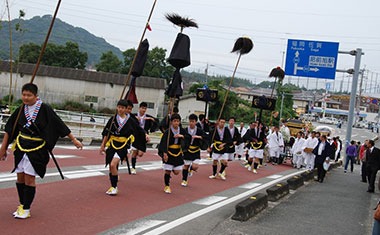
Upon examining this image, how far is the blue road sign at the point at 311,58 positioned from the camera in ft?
75.3

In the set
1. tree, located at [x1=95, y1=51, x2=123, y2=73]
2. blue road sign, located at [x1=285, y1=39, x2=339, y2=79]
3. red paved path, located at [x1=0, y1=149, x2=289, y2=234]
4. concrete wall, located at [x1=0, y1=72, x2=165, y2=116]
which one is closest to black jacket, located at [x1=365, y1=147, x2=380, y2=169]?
red paved path, located at [x1=0, y1=149, x2=289, y2=234]

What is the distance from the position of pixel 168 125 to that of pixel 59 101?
1433 inches

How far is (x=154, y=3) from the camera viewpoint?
9.69m

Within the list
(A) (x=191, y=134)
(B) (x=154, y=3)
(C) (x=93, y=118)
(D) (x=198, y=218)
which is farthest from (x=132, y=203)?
(C) (x=93, y=118)

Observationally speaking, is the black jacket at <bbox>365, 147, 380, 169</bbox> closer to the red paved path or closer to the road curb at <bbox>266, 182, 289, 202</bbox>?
the road curb at <bbox>266, 182, 289, 202</bbox>

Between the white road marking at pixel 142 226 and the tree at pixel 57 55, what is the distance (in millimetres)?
54662

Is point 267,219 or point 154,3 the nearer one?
point 267,219

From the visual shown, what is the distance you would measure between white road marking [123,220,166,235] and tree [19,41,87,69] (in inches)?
2152

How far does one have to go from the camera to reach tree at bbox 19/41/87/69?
57.9 metres

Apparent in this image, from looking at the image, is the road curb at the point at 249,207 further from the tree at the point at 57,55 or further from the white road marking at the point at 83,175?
the tree at the point at 57,55

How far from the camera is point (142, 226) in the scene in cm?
668

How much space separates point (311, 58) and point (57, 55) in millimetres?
43364

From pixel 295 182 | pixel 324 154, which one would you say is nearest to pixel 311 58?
pixel 324 154

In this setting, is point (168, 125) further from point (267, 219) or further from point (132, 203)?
point (267, 219)
